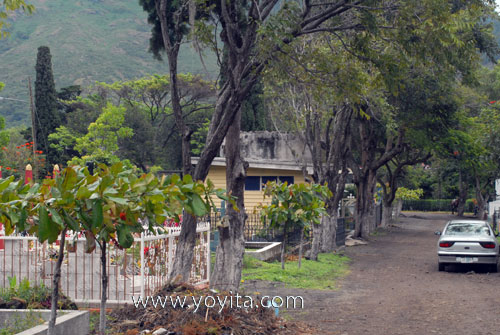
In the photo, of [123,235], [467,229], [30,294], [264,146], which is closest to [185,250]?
[30,294]

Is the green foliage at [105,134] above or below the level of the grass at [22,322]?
above

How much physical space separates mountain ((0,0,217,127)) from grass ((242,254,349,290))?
2316 inches

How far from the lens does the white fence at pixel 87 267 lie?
31.2ft

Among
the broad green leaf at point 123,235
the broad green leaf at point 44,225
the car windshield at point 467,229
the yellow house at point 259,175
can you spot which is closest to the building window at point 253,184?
the yellow house at point 259,175

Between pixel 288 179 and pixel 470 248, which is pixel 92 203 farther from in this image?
pixel 288 179

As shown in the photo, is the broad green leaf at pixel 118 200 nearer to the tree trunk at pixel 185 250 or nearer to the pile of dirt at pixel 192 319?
the pile of dirt at pixel 192 319

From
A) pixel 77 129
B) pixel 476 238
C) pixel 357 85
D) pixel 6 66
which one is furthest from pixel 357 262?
pixel 6 66

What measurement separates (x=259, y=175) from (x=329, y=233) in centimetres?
590

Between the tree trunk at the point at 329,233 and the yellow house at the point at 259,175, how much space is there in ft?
13.5

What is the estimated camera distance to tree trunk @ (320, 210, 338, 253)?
23.6m

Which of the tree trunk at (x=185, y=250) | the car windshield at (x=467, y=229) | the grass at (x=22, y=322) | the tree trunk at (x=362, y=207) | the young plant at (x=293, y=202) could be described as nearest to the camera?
the grass at (x=22, y=322)

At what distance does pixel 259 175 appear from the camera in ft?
94.3

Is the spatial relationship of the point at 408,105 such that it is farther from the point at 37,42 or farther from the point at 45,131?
the point at 37,42

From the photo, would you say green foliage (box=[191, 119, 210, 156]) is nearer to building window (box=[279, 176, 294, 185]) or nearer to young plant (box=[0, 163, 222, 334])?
building window (box=[279, 176, 294, 185])
